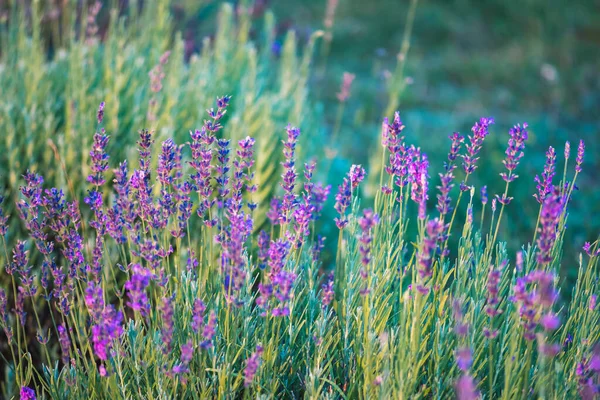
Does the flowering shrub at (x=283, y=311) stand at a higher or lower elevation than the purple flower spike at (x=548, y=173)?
lower

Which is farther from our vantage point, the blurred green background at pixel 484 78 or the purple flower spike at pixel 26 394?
the blurred green background at pixel 484 78

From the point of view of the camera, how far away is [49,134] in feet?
9.07

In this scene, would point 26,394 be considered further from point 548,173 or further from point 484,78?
point 484,78

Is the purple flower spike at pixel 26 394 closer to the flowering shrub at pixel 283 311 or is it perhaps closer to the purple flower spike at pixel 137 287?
the flowering shrub at pixel 283 311

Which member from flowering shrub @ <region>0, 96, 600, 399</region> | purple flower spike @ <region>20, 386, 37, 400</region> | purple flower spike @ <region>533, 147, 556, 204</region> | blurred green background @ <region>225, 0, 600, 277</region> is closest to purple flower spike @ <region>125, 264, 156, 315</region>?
flowering shrub @ <region>0, 96, 600, 399</region>

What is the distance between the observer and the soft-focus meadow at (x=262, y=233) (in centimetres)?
147

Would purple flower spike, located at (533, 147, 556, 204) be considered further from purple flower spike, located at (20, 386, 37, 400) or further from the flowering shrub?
purple flower spike, located at (20, 386, 37, 400)

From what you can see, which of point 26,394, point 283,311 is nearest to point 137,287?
point 283,311

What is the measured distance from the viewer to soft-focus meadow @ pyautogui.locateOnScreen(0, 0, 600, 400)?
1.47 meters

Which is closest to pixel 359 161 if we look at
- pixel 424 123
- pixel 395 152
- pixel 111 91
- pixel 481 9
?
pixel 424 123

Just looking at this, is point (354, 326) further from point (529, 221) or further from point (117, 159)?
point (529, 221)

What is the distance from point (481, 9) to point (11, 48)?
8847 millimetres

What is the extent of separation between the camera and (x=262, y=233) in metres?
1.70

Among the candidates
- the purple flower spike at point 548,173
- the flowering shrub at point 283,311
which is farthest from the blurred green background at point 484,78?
the flowering shrub at point 283,311
